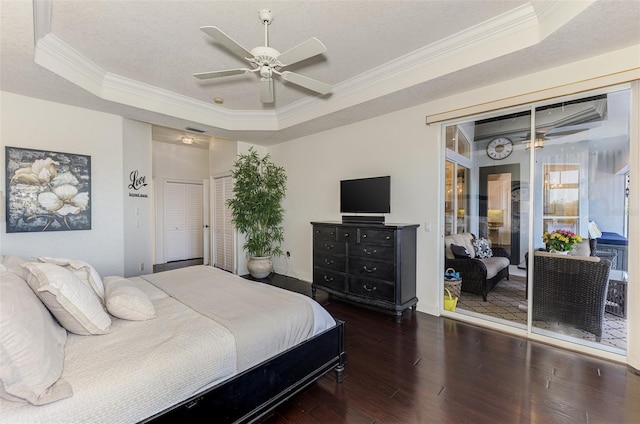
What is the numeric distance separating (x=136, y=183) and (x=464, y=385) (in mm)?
4701

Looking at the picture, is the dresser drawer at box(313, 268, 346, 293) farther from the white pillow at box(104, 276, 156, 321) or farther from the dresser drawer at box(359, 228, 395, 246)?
the white pillow at box(104, 276, 156, 321)

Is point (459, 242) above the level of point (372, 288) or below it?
above

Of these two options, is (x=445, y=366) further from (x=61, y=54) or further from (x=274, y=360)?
(x=61, y=54)

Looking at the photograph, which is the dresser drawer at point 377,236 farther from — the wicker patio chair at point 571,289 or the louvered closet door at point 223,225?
the louvered closet door at point 223,225

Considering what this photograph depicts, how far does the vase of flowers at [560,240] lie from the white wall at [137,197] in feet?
17.2

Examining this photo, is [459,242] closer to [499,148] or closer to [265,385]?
[499,148]

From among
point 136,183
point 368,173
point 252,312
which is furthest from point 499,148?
point 136,183

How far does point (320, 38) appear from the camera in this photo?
2609 millimetres

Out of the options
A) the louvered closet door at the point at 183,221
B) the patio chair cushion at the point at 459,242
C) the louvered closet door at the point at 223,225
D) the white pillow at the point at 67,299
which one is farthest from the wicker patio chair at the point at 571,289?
the louvered closet door at the point at 183,221

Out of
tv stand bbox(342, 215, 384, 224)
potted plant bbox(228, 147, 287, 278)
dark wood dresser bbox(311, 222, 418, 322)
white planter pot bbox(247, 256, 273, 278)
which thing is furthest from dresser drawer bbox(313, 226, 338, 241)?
white planter pot bbox(247, 256, 273, 278)

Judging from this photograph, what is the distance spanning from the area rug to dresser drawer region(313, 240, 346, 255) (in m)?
1.60

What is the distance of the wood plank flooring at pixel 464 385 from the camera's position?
1.81 meters

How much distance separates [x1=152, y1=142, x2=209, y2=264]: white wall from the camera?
6.46 m

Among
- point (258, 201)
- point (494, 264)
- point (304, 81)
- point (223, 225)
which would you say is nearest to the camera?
point (304, 81)
